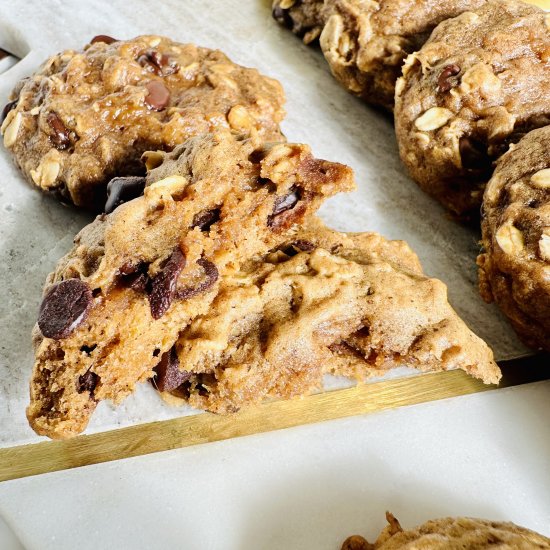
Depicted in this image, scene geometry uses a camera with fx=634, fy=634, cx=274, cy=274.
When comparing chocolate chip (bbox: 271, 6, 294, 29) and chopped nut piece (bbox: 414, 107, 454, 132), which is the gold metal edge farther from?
chocolate chip (bbox: 271, 6, 294, 29)

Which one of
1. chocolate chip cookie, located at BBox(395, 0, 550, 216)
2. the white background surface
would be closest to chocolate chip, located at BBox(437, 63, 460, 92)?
Answer: chocolate chip cookie, located at BBox(395, 0, 550, 216)

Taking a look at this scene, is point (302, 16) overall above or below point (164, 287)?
above

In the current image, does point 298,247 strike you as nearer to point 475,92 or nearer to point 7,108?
point 475,92

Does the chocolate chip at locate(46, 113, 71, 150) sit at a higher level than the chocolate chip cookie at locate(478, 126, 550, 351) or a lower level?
lower

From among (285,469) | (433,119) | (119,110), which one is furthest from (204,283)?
(433,119)

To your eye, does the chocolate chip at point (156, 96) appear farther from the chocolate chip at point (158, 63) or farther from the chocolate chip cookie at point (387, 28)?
the chocolate chip cookie at point (387, 28)

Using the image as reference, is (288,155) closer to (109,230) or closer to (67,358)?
(109,230)

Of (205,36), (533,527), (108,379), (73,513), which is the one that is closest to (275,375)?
(108,379)
